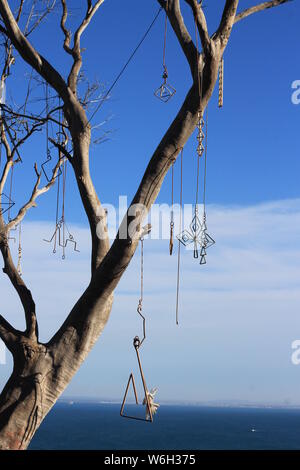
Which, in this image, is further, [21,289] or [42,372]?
[21,289]

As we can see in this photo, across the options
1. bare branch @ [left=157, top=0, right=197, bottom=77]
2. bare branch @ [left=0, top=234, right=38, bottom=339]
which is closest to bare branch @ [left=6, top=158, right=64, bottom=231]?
bare branch @ [left=0, top=234, right=38, bottom=339]

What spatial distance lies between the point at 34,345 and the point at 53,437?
329 feet

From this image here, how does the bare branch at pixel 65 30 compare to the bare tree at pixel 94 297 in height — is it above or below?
above

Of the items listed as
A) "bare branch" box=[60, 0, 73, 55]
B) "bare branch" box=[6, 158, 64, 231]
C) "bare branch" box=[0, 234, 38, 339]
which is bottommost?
"bare branch" box=[0, 234, 38, 339]

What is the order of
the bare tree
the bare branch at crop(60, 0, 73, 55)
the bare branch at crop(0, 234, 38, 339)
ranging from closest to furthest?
the bare tree, the bare branch at crop(0, 234, 38, 339), the bare branch at crop(60, 0, 73, 55)

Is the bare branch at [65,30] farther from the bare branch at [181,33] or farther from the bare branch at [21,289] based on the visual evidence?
the bare branch at [21,289]

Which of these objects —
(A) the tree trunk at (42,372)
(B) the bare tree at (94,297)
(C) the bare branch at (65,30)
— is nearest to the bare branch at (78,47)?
(C) the bare branch at (65,30)

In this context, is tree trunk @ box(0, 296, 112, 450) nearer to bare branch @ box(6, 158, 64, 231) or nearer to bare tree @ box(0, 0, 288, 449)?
bare tree @ box(0, 0, 288, 449)

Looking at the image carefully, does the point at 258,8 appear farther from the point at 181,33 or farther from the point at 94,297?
the point at 94,297

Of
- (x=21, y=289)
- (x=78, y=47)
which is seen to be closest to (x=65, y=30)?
(x=78, y=47)

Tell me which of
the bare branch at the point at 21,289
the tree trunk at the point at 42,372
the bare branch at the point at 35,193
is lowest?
the tree trunk at the point at 42,372

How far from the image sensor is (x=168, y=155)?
5031 mm

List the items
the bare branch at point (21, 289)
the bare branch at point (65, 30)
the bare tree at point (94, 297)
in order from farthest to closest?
the bare branch at point (65, 30) < the bare branch at point (21, 289) < the bare tree at point (94, 297)
